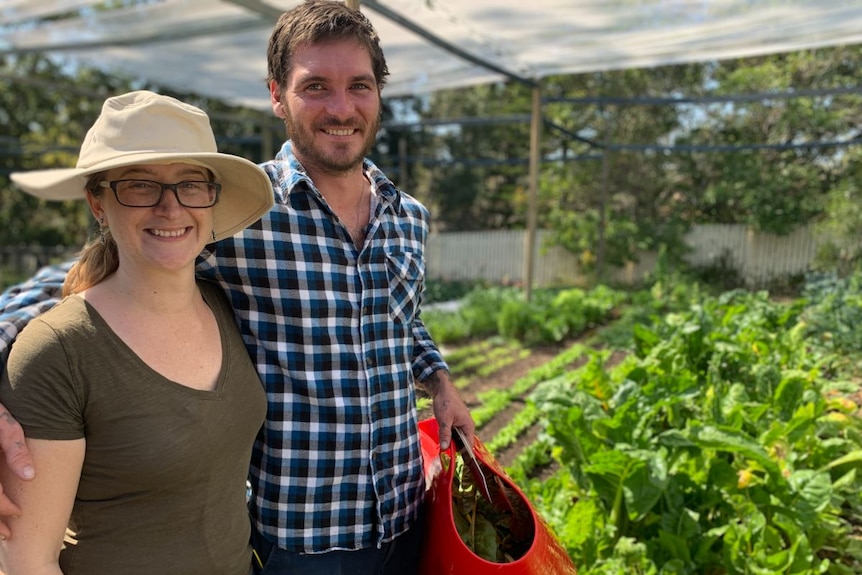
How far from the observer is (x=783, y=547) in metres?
2.84

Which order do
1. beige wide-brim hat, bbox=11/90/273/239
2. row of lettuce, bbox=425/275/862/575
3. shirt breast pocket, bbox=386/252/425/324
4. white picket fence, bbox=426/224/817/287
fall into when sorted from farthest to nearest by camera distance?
1. white picket fence, bbox=426/224/817/287
2. row of lettuce, bbox=425/275/862/575
3. shirt breast pocket, bbox=386/252/425/324
4. beige wide-brim hat, bbox=11/90/273/239

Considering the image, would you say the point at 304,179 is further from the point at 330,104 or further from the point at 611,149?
the point at 611,149

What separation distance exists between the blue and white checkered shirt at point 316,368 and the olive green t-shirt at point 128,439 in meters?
0.21

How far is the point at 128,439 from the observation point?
46.9 inches

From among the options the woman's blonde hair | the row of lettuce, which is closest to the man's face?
the woman's blonde hair

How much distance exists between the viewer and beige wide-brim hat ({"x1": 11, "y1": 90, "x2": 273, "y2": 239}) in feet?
4.00

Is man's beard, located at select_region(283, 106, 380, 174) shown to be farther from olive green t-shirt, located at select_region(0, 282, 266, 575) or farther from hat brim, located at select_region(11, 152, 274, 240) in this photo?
olive green t-shirt, located at select_region(0, 282, 266, 575)

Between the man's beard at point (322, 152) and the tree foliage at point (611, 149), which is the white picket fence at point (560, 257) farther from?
the man's beard at point (322, 152)

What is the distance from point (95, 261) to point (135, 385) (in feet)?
0.95

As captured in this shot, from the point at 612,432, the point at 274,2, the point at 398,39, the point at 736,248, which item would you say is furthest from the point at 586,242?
the point at 612,432

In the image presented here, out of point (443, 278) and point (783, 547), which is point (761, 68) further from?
point (783, 547)

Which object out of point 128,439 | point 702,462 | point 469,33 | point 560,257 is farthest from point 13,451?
point 560,257

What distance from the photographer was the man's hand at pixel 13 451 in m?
1.06

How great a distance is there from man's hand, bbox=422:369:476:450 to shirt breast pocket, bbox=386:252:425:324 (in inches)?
9.1
